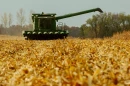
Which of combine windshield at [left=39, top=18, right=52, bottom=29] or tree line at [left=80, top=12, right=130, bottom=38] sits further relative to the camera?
tree line at [left=80, top=12, right=130, bottom=38]

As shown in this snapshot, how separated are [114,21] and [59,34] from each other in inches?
2163

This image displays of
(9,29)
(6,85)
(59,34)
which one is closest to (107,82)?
(6,85)

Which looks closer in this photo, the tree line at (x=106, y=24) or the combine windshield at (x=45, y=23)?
the combine windshield at (x=45, y=23)

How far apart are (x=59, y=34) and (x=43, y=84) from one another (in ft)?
78.5

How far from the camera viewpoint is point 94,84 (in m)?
2.64

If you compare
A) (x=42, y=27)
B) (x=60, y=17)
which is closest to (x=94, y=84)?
(x=42, y=27)

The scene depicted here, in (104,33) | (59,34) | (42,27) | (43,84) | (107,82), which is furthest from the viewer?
(104,33)

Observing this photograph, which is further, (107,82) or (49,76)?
(49,76)

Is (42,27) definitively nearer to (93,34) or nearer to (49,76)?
(49,76)

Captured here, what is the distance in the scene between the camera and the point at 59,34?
2691cm

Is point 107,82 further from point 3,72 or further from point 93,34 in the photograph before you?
point 93,34

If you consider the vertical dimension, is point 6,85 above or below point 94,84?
below

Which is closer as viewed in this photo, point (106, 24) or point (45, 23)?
point (45, 23)

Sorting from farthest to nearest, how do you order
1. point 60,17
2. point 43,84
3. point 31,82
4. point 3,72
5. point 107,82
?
point 60,17
point 3,72
point 31,82
point 43,84
point 107,82
